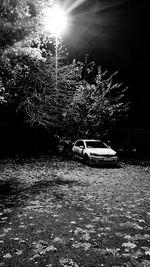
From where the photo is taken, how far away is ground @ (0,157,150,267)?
4.19 metres

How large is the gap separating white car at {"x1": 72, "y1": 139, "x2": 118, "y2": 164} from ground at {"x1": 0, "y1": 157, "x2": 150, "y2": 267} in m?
4.13

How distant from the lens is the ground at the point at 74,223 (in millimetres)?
4191

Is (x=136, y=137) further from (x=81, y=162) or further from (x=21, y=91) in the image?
(x=21, y=91)

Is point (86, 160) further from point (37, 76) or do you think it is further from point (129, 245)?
point (129, 245)

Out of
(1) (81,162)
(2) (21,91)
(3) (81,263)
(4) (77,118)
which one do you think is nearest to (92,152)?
(1) (81,162)

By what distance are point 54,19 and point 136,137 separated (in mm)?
14920

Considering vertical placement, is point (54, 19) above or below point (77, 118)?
above

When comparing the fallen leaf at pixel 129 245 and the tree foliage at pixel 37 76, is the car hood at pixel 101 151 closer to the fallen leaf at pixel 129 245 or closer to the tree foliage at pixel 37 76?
the tree foliage at pixel 37 76

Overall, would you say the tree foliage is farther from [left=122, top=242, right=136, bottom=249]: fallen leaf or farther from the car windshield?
[left=122, top=242, right=136, bottom=249]: fallen leaf

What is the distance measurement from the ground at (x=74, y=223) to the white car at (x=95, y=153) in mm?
4129

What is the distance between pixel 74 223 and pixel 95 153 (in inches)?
373

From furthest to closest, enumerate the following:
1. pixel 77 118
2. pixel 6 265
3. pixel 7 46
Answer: pixel 77 118 < pixel 7 46 < pixel 6 265

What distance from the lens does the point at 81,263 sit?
13.1 ft

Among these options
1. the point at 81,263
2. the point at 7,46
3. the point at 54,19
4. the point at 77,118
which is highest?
the point at 54,19
